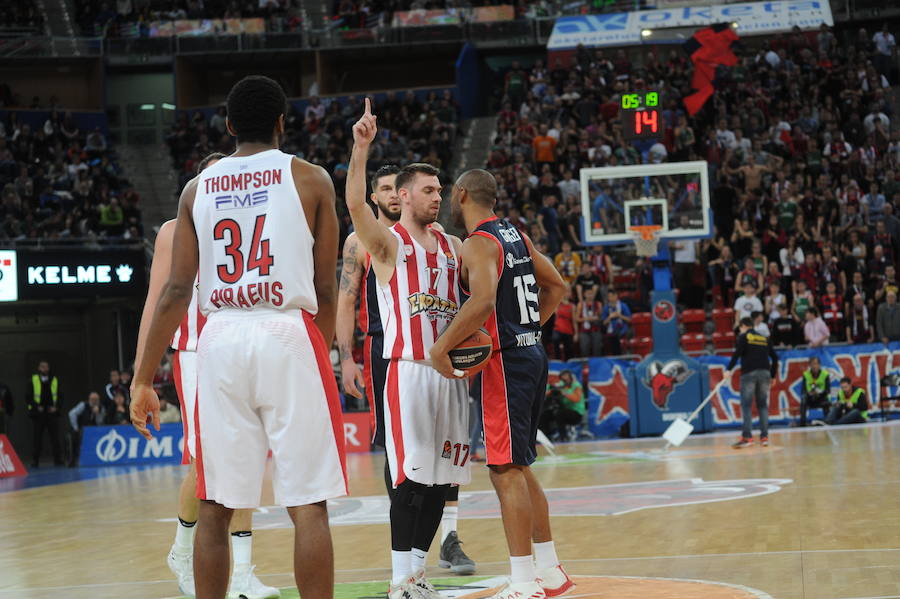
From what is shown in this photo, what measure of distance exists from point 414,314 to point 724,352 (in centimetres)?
1429

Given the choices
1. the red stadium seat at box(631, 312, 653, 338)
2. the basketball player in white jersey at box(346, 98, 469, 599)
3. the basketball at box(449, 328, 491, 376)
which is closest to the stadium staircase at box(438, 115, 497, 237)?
the red stadium seat at box(631, 312, 653, 338)

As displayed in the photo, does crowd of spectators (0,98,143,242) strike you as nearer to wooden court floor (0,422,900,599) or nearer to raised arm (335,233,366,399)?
wooden court floor (0,422,900,599)

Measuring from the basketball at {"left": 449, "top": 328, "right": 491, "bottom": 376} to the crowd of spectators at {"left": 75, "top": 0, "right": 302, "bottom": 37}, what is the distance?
30.0 metres

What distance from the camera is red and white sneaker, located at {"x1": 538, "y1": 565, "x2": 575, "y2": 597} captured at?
19.6 ft

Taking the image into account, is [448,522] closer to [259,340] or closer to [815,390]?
[259,340]

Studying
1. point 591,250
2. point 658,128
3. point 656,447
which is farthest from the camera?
point 591,250

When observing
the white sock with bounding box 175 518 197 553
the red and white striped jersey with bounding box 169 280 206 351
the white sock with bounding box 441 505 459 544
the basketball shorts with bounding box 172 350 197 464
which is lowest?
the white sock with bounding box 441 505 459 544

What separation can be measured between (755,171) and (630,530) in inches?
650

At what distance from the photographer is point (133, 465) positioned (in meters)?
20.4

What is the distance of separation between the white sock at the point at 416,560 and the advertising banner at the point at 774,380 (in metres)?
13.6

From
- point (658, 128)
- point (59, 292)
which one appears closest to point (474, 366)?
point (658, 128)

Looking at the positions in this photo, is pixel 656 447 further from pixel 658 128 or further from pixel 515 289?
pixel 515 289

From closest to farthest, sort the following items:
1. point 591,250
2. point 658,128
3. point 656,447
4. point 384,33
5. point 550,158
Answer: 1. point 656,447
2. point 658,128
3. point 591,250
4. point 550,158
5. point 384,33

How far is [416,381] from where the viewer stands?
625 cm
